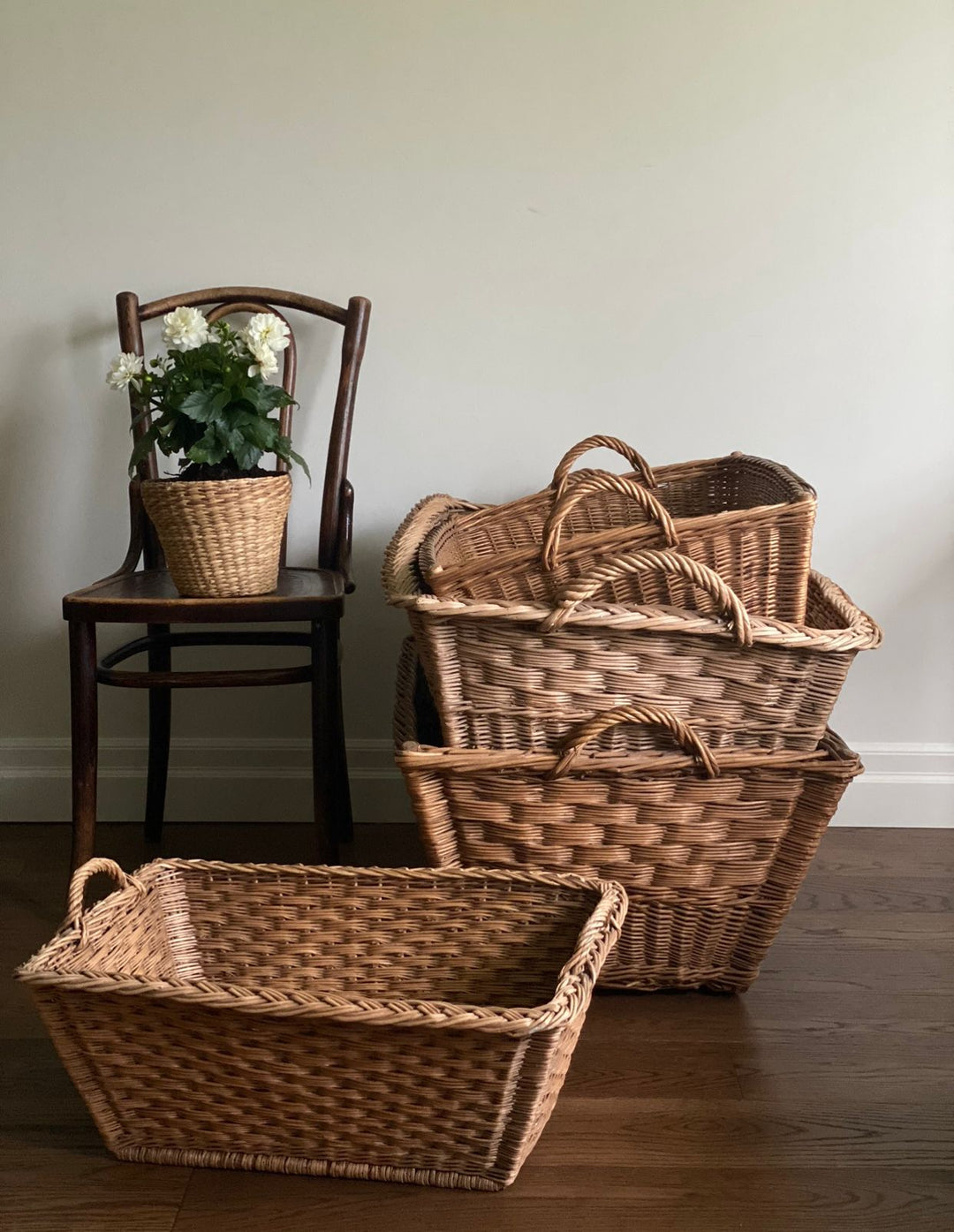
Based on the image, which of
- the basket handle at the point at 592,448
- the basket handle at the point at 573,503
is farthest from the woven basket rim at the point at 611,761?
the basket handle at the point at 592,448

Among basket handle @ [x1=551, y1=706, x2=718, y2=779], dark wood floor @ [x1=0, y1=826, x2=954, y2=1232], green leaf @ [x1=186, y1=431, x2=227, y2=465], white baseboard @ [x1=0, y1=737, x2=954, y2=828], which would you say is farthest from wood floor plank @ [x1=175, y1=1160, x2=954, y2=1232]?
white baseboard @ [x1=0, y1=737, x2=954, y2=828]

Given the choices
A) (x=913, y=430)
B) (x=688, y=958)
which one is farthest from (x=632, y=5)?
(x=688, y=958)

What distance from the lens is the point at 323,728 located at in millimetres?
1542

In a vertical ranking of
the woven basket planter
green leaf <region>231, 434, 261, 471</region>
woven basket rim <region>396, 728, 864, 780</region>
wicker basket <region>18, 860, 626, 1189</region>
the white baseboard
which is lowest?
the white baseboard

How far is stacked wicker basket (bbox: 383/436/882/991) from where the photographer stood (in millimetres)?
1237

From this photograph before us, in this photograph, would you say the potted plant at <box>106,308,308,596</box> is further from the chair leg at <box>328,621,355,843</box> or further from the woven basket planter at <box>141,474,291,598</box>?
the chair leg at <box>328,621,355,843</box>

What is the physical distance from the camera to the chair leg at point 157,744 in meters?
1.85

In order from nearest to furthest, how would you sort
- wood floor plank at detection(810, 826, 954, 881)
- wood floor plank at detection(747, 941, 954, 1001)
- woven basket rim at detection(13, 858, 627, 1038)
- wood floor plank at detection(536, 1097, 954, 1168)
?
woven basket rim at detection(13, 858, 627, 1038) < wood floor plank at detection(536, 1097, 954, 1168) < wood floor plank at detection(747, 941, 954, 1001) < wood floor plank at detection(810, 826, 954, 881)

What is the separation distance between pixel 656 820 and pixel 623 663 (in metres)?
0.21

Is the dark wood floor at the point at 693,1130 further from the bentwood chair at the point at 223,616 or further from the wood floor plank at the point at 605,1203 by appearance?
the bentwood chair at the point at 223,616

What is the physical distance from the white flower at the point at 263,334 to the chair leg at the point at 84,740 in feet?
1.46

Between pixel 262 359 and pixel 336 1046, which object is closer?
pixel 336 1046

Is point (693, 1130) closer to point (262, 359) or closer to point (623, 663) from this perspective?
point (623, 663)

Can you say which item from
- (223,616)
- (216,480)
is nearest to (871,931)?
(223,616)
